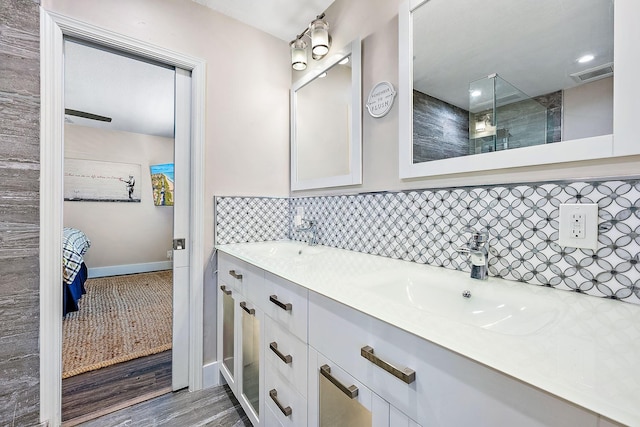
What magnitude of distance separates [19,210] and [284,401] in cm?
144

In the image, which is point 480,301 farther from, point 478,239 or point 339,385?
point 339,385

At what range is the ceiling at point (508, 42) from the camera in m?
0.76

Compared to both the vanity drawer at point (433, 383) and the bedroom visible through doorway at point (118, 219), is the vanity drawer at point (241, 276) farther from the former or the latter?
the vanity drawer at point (433, 383)

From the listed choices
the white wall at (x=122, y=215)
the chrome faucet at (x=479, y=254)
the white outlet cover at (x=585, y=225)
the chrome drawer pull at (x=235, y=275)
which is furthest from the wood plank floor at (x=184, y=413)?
the white outlet cover at (x=585, y=225)

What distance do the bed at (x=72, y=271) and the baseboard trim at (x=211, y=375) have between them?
1.19 metres

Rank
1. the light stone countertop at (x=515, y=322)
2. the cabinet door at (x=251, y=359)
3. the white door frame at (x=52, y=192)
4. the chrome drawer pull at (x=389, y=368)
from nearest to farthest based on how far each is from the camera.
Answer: the light stone countertop at (x=515, y=322), the chrome drawer pull at (x=389, y=368), the cabinet door at (x=251, y=359), the white door frame at (x=52, y=192)

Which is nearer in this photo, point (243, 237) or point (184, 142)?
point (184, 142)

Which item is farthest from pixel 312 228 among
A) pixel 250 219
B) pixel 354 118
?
pixel 354 118

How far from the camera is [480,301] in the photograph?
79 centimetres

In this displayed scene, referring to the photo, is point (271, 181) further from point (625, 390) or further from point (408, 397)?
point (625, 390)

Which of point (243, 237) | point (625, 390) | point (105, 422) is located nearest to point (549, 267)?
point (625, 390)

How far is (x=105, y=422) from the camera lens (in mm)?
1337

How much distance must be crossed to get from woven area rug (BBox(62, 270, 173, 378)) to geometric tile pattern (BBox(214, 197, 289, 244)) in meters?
0.46

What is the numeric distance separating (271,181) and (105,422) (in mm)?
1591
